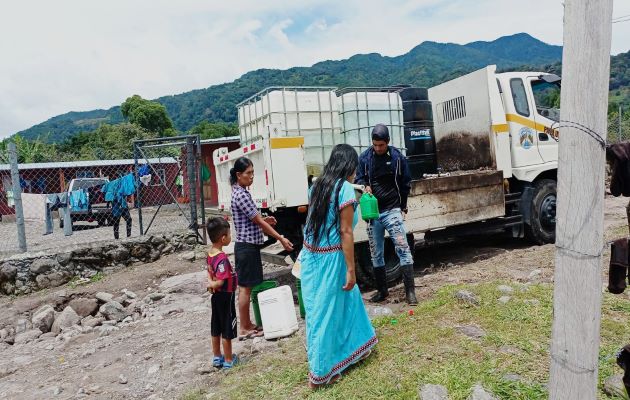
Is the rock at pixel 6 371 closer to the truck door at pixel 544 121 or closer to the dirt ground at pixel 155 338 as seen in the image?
the dirt ground at pixel 155 338

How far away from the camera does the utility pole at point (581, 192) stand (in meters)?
1.69

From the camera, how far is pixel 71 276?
7.71 metres

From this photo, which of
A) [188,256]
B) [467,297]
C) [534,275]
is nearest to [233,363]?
[467,297]

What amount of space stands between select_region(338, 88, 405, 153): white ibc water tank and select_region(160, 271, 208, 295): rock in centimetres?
307

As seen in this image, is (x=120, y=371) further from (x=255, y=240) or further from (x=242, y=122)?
(x=242, y=122)

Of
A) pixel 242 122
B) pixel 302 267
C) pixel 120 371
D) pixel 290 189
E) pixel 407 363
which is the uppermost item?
pixel 242 122

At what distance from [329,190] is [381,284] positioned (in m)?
2.08

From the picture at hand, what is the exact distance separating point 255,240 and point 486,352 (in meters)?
2.33

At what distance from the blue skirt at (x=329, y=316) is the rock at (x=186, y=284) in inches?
154

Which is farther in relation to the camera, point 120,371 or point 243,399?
point 120,371

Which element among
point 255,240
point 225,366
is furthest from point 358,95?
point 225,366

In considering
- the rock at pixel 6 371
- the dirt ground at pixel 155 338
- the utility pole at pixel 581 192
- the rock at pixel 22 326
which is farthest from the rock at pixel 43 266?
the utility pole at pixel 581 192

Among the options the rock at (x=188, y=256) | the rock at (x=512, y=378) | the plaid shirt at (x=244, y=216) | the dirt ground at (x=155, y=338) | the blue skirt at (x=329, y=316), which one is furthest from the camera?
the rock at (x=188, y=256)

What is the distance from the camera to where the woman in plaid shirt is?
15.1ft
